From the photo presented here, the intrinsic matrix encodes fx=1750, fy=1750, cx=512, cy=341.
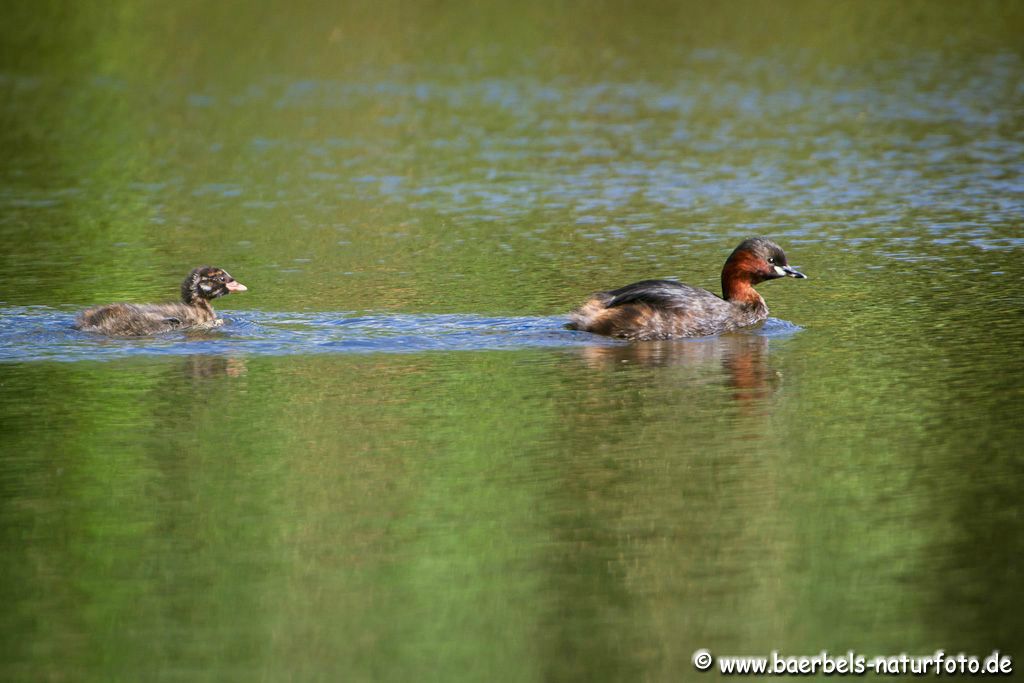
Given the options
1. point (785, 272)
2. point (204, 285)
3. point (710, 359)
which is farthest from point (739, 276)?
point (204, 285)

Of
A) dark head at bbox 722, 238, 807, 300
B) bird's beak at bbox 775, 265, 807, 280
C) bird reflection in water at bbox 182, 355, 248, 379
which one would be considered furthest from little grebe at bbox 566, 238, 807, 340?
bird reflection in water at bbox 182, 355, 248, 379

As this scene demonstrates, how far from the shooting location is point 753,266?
15547 mm

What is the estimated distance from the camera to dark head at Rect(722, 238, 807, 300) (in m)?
15.5

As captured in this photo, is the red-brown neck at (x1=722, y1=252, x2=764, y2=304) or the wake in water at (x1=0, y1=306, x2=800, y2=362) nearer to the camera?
the wake in water at (x1=0, y1=306, x2=800, y2=362)

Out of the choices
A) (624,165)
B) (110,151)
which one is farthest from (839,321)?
(110,151)

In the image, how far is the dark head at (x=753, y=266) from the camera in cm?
1547

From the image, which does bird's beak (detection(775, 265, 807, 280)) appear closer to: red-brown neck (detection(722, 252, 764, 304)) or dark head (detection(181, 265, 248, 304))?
red-brown neck (detection(722, 252, 764, 304))

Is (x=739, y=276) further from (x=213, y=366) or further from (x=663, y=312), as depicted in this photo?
(x=213, y=366)

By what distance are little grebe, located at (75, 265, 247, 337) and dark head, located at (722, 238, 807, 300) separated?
4369mm

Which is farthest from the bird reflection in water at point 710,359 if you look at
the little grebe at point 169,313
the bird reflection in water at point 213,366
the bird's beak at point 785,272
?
the little grebe at point 169,313

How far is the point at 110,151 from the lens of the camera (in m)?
27.0

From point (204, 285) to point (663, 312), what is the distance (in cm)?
412

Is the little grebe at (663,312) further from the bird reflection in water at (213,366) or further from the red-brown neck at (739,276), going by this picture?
the bird reflection in water at (213,366)

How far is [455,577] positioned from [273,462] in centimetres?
231
